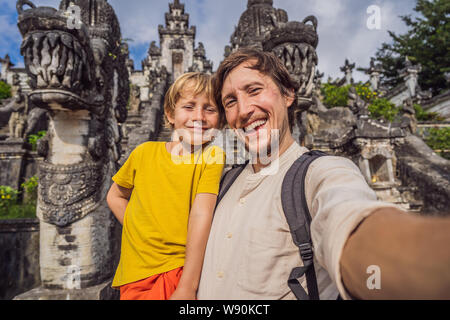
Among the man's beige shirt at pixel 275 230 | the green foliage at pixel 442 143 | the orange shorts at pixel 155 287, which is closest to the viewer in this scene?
the man's beige shirt at pixel 275 230

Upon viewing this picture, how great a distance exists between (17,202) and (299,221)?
9.73 meters

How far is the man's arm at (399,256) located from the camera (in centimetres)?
44

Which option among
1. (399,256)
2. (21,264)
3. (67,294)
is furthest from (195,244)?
(21,264)

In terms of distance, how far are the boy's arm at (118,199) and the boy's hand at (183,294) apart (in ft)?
2.41

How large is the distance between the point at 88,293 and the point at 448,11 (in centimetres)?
Result: 2711

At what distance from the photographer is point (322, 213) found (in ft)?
2.24

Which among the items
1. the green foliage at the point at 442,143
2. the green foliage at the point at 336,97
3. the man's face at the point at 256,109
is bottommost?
the man's face at the point at 256,109

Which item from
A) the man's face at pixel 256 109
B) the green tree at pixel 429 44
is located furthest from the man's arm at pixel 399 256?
the green tree at pixel 429 44

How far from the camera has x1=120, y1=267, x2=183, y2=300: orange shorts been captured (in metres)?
1.19

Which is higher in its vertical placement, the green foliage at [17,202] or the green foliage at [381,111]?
the green foliage at [381,111]

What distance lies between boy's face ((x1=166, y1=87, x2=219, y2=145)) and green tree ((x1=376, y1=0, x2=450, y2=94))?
79.5ft

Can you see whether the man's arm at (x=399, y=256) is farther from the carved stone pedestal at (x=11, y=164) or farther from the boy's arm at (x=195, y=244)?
the carved stone pedestal at (x=11, y=164)
